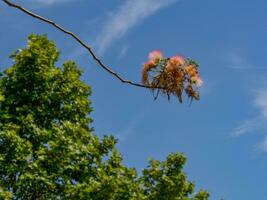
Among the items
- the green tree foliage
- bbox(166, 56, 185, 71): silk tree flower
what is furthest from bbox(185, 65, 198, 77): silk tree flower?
the green tree foliage

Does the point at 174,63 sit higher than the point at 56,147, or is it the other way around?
the point at 56,147

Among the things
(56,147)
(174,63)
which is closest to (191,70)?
(174,63)

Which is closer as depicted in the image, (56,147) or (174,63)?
(174,63)

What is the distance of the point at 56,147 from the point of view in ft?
73.6

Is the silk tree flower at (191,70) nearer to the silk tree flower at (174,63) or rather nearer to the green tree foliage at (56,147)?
the silk tree flower at (174,63)

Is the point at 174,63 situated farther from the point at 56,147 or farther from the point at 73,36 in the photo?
the point at 56,147

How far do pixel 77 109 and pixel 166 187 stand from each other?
20.8 ft

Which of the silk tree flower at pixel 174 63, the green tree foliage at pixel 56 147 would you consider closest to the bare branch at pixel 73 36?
the silk tree flower at pixel 174 63

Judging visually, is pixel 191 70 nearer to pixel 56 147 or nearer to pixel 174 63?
pixel 174 63

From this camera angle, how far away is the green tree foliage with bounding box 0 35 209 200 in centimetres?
2155

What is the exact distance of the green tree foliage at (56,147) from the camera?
70.7 ft

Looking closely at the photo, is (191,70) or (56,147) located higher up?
(56,147)

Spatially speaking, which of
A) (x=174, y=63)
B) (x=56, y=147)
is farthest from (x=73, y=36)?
(x=56, y=147)

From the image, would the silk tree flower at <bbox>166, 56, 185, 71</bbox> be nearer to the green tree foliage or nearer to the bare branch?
the bare branch
